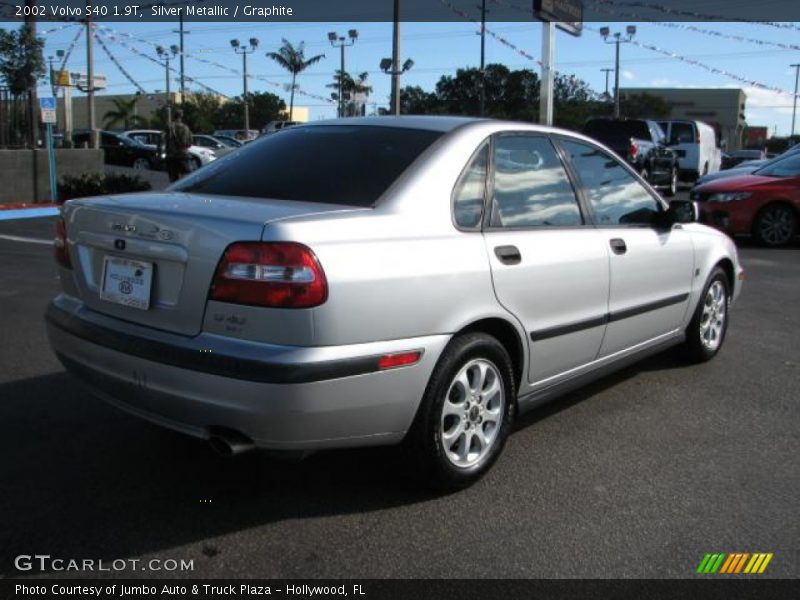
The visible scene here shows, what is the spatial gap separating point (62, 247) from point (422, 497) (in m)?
1.99

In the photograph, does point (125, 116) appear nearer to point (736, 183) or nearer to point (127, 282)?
point (736, 183)

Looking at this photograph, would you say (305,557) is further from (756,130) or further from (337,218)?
(756,130)

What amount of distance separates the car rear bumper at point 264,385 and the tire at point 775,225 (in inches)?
407

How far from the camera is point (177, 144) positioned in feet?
47.3

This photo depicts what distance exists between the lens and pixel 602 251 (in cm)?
408

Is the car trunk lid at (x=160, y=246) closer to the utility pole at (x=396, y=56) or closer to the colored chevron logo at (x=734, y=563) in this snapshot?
the colored chevron logo at (x=734, y=563)

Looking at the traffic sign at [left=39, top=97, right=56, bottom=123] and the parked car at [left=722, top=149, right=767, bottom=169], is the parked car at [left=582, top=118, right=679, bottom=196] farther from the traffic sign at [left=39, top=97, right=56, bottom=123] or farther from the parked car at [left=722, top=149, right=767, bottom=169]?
the parked car at [left=722, top=149, right=767, bottom=169]

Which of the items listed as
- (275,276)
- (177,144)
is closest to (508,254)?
(275,276)

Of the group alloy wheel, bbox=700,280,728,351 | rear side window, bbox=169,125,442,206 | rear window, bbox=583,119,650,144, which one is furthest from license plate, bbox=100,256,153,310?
rear window, bbox=583,119,650,144

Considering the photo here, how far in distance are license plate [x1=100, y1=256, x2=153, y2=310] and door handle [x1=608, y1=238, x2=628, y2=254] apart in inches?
95.1

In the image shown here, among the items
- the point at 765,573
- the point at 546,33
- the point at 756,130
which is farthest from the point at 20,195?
the point at 756,130

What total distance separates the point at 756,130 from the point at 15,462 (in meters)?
137

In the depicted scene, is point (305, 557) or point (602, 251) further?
point (602, 251)

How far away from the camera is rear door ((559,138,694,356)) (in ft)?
13.8
